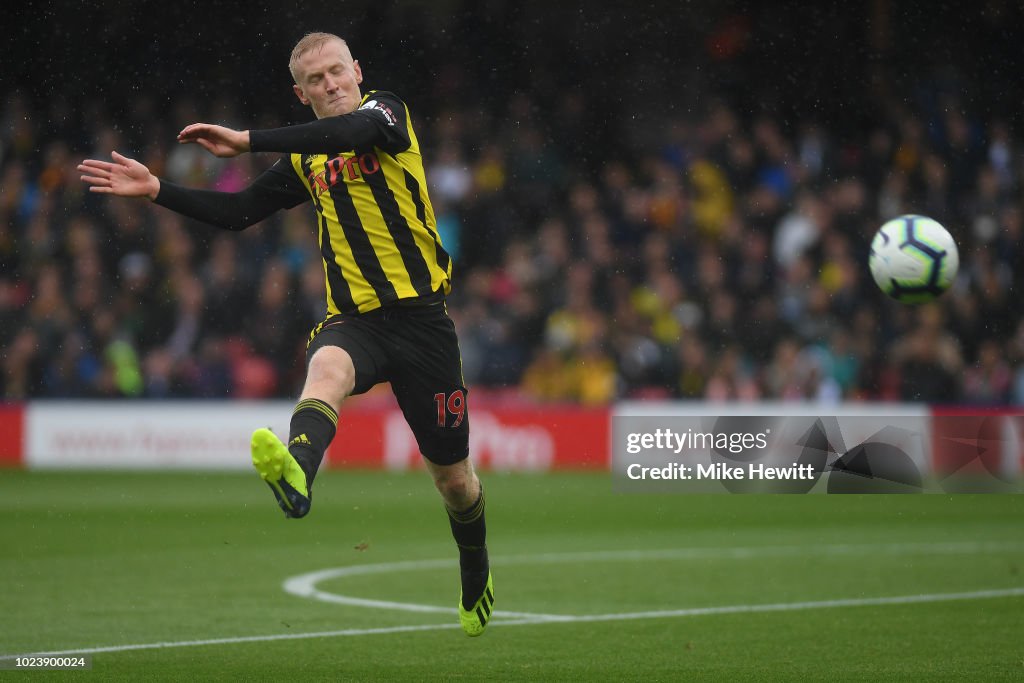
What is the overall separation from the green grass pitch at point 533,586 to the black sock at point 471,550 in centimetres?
27

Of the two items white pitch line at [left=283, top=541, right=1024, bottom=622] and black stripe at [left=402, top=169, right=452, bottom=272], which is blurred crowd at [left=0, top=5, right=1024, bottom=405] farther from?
black stripe at [left=402, top=169, right=452, bottom=272]

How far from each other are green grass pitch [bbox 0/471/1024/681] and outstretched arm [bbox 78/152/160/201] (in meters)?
1.86

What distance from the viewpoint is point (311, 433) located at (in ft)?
17.3

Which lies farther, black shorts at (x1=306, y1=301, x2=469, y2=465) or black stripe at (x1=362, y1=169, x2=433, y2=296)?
black stripe at (x1=362, y1=169, x2=433, y2=296)

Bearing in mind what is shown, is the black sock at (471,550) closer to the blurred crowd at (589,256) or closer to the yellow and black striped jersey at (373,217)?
the yellow and black striped jersey at (373,217)

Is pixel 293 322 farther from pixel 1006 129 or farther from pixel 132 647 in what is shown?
pixel 132 647

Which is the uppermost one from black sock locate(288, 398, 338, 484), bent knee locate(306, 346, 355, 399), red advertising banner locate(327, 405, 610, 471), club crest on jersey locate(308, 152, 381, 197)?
club crest on jersey locate(308, 152, 381, 197)

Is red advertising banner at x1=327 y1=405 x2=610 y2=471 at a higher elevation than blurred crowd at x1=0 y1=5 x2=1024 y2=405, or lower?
lower

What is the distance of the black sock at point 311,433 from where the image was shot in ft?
16.8

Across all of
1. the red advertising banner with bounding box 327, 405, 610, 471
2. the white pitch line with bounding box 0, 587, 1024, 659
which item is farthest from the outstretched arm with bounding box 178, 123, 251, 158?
the red advertising banner with bounding box 327, 405, 610, 471

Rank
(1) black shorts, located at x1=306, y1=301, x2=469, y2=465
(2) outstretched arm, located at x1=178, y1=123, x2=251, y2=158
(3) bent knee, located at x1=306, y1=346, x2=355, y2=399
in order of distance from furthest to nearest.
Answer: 1. (1) black shorts, located at x1=306, y1=301, x2=469, y2=465
2. (3) bent knee, located at x1=306, y1=346, x2=355, y2=399
3. (2) outstretched arm, located at x1=178, y1=123, x2=251, y2=158

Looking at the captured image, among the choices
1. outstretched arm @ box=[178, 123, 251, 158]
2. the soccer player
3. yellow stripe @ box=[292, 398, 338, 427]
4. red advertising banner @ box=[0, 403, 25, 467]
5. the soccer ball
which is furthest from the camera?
red advertising banner @ box=[0, 403, 25, 467]

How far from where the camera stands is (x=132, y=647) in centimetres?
665

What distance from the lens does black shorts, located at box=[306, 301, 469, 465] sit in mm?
Answer: 5836
